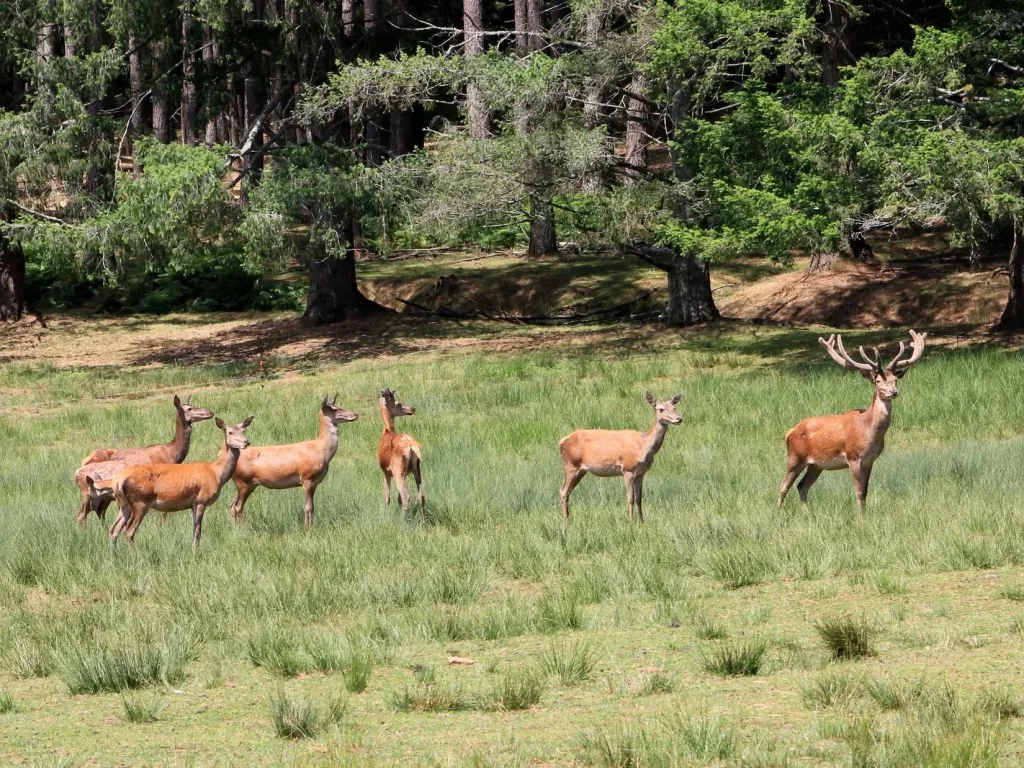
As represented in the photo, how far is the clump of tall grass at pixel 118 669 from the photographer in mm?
9109

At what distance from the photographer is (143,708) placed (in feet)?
27.6

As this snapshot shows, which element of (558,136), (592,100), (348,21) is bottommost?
(558,136)

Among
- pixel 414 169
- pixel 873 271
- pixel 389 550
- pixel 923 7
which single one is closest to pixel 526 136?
pixel 414 169

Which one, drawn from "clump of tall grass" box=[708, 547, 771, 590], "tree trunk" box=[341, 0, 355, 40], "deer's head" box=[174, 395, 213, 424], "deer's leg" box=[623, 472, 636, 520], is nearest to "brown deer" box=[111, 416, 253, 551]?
"deer's head" box=[174, 395, 213, 424]

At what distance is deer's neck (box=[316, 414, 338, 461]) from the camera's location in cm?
1468

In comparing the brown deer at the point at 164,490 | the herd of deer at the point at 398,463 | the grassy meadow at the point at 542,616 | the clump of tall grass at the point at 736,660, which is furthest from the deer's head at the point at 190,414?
the clump of tall grass at the point at 736,660

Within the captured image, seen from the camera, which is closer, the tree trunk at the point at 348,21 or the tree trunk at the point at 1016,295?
the tree trunk at the point at 1016,295

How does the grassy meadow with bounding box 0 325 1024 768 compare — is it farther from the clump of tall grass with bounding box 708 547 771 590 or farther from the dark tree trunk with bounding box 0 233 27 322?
the dark tree trunk with bounding box 0 233 27 322

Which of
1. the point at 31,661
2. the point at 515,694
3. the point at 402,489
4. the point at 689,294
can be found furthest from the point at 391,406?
the point at 689,294

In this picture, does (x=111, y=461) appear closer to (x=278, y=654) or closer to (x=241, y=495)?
(x=241, y=495)

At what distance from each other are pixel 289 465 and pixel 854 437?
560cm

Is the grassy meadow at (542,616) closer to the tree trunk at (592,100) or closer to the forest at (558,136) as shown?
the forest at (558,136)

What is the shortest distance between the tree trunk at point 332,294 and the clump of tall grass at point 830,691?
2629cm

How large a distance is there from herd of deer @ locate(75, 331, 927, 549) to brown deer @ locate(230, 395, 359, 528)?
0.01 m
